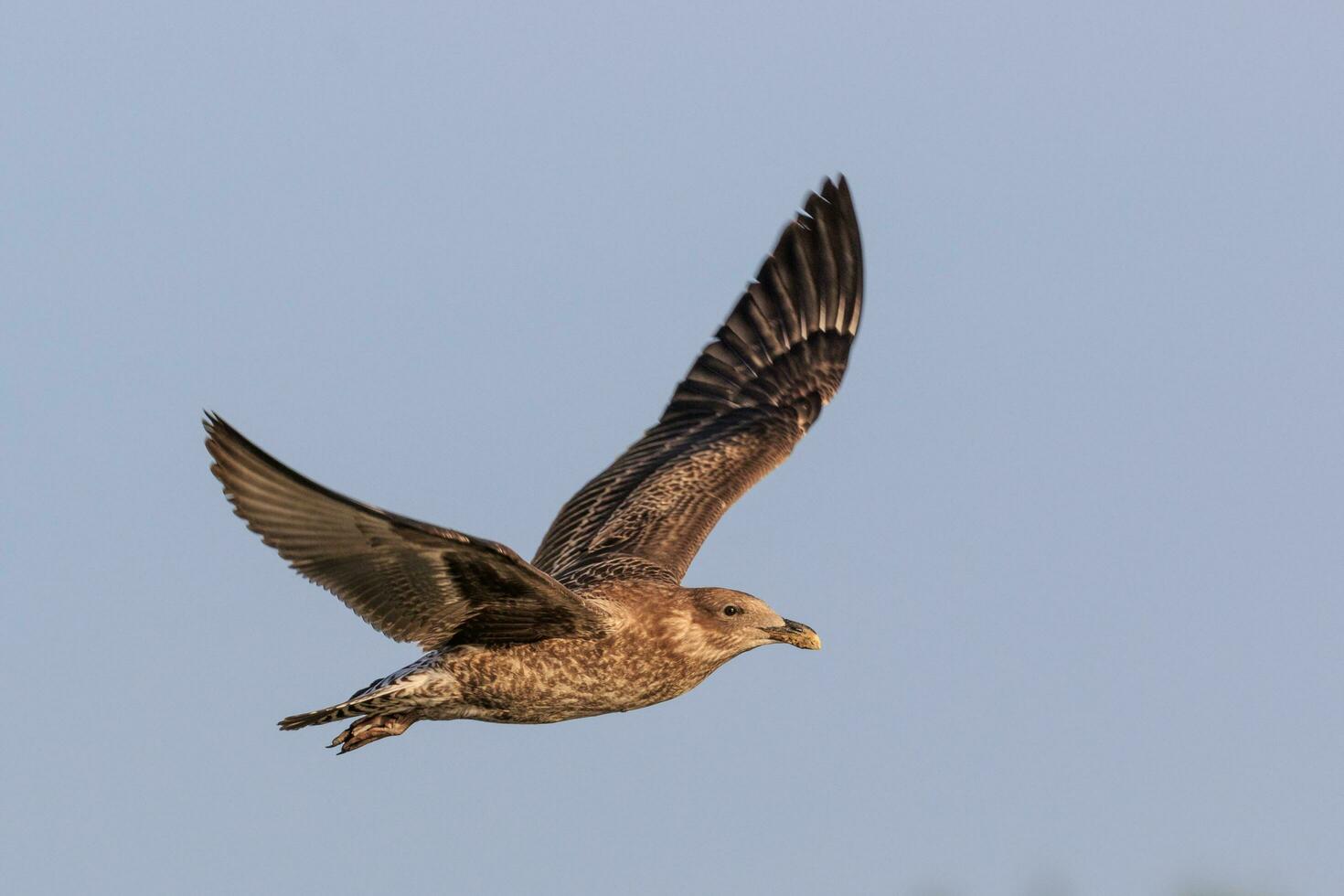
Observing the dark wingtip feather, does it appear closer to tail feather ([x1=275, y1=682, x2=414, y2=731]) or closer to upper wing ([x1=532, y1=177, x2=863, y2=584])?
upper wing ([x1=532, y1=177, x2=863, y2=584])

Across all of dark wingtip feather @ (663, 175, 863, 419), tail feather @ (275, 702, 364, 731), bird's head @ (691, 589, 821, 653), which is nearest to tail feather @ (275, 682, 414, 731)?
tail feather @ (275, 702, 364, 731)

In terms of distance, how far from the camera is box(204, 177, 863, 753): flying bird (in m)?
10.1

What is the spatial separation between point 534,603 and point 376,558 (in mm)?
1016

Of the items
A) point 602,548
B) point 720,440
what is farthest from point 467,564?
point 720,440

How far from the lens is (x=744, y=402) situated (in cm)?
1540

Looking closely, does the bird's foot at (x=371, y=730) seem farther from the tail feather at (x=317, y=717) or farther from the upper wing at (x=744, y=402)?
the upper wing at (x=744, y=402)

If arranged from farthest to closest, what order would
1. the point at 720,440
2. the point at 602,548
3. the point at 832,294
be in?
the point at 832,294 < the point at 720,440 < the point at 602,548

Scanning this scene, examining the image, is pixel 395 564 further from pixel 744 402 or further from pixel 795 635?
pixel 744 402

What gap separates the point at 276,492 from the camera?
391 inches

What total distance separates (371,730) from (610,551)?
2395mm

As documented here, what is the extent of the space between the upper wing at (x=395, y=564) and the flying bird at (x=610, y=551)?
13 mm

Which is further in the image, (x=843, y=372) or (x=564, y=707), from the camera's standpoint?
(x=843, y=372)

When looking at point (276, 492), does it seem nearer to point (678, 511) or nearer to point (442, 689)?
point (442, 689)

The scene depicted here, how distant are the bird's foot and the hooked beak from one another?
227 centimetres
